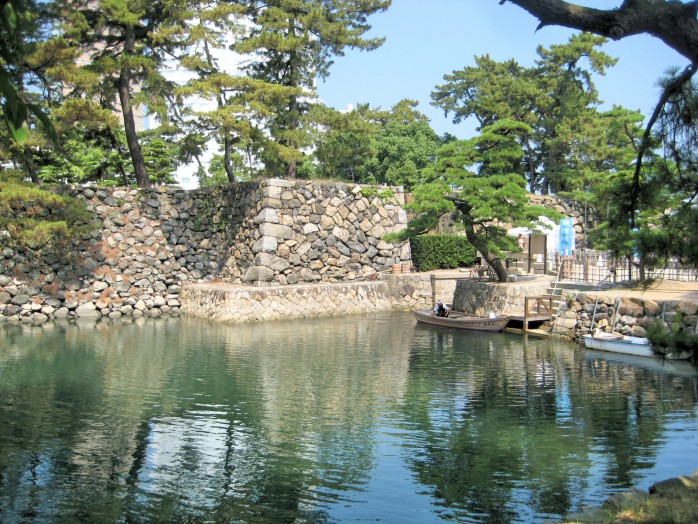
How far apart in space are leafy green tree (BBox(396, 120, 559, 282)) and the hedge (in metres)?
5.51

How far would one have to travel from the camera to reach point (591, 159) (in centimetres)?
2878

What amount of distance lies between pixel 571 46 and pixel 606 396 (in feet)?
71.8

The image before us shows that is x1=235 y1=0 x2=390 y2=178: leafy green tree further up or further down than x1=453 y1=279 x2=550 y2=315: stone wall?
further up

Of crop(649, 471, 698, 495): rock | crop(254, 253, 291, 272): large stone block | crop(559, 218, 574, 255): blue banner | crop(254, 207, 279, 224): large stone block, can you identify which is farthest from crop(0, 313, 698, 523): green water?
crop(254, 207, 279, 224): large stone block

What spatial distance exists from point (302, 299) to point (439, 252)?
261 inches

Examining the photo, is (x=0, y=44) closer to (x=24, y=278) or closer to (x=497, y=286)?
(x=497, y=286)

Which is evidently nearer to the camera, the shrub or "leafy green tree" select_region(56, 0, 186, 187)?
the shrub

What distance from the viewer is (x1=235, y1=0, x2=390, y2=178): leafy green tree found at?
816 inches

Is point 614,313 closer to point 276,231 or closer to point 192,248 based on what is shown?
point 276,231

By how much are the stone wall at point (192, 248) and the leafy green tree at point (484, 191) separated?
360cm

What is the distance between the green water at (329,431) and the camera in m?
6.61

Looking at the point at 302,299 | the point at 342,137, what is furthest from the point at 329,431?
the point at 342,137

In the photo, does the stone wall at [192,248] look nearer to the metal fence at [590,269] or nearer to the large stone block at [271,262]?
the large stone block at [271,262]

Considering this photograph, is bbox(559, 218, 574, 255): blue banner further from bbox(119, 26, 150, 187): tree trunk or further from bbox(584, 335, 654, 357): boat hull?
bbox(119, 26, 150, 187): tree trunk
